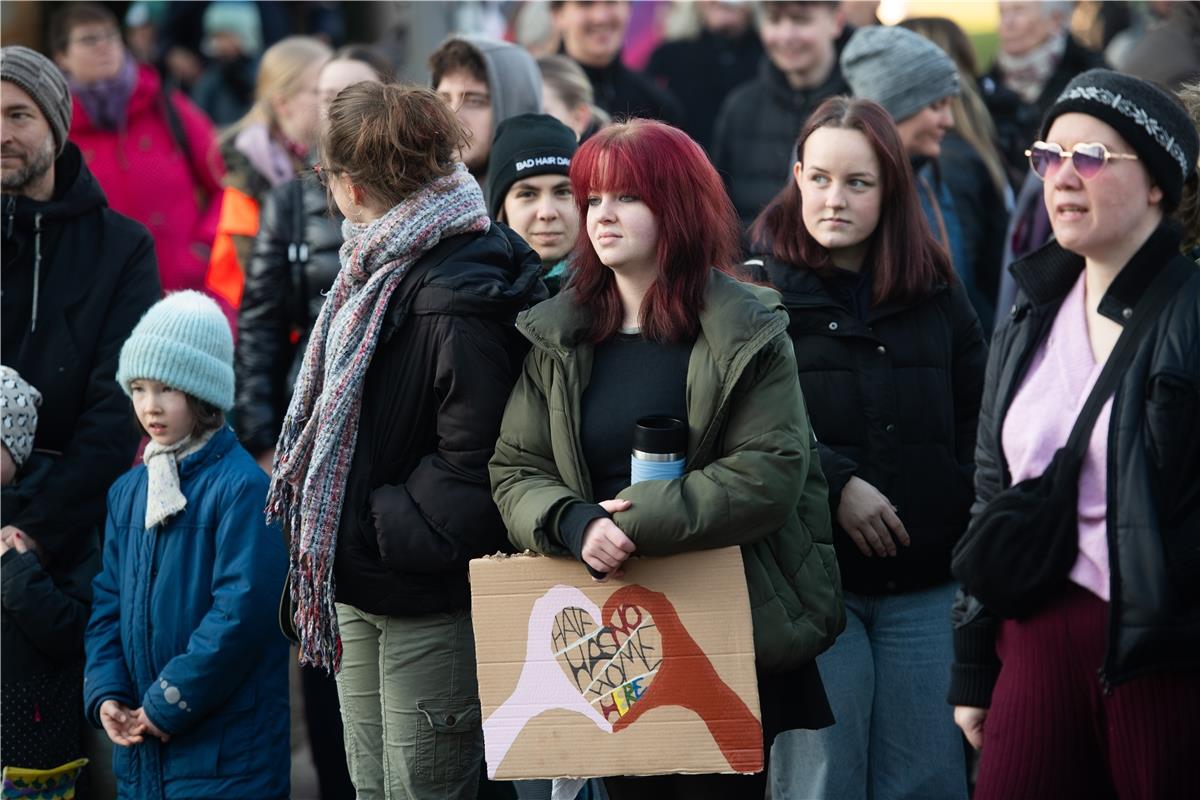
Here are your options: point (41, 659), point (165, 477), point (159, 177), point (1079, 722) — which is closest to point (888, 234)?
point (1079, 722)

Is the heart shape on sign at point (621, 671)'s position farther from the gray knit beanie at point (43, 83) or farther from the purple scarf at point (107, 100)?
the purple scarf at point (107, 100)

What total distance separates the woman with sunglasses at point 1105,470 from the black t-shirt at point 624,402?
0.70 metres

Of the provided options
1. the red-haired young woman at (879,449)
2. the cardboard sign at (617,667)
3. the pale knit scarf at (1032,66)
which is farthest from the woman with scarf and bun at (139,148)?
the cardboard sign at (617,667)

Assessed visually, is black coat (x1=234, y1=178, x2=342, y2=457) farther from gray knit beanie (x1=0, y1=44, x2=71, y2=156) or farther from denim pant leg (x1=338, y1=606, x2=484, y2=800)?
denim pant leg (x1=338, y1=606, x2=484, y2=800)

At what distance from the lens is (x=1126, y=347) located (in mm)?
3158

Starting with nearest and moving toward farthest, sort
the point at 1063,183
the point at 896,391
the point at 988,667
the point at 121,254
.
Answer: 1. the point at 1063,183
2. the point at 988,667
3. the point at 896,391
4. the point at 121,254

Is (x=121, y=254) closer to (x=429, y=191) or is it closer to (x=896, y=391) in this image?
(x=429, y=191)

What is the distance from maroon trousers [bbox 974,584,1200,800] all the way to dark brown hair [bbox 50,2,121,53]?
616 centimetres

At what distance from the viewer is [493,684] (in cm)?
351

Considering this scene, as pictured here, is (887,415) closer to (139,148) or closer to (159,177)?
(159,177)

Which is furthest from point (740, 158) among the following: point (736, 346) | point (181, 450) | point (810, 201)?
point (736, 346)

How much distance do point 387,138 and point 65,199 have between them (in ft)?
5.62

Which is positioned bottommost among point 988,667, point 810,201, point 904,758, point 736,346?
point 904,758

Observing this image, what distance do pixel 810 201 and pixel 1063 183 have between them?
1.16m
